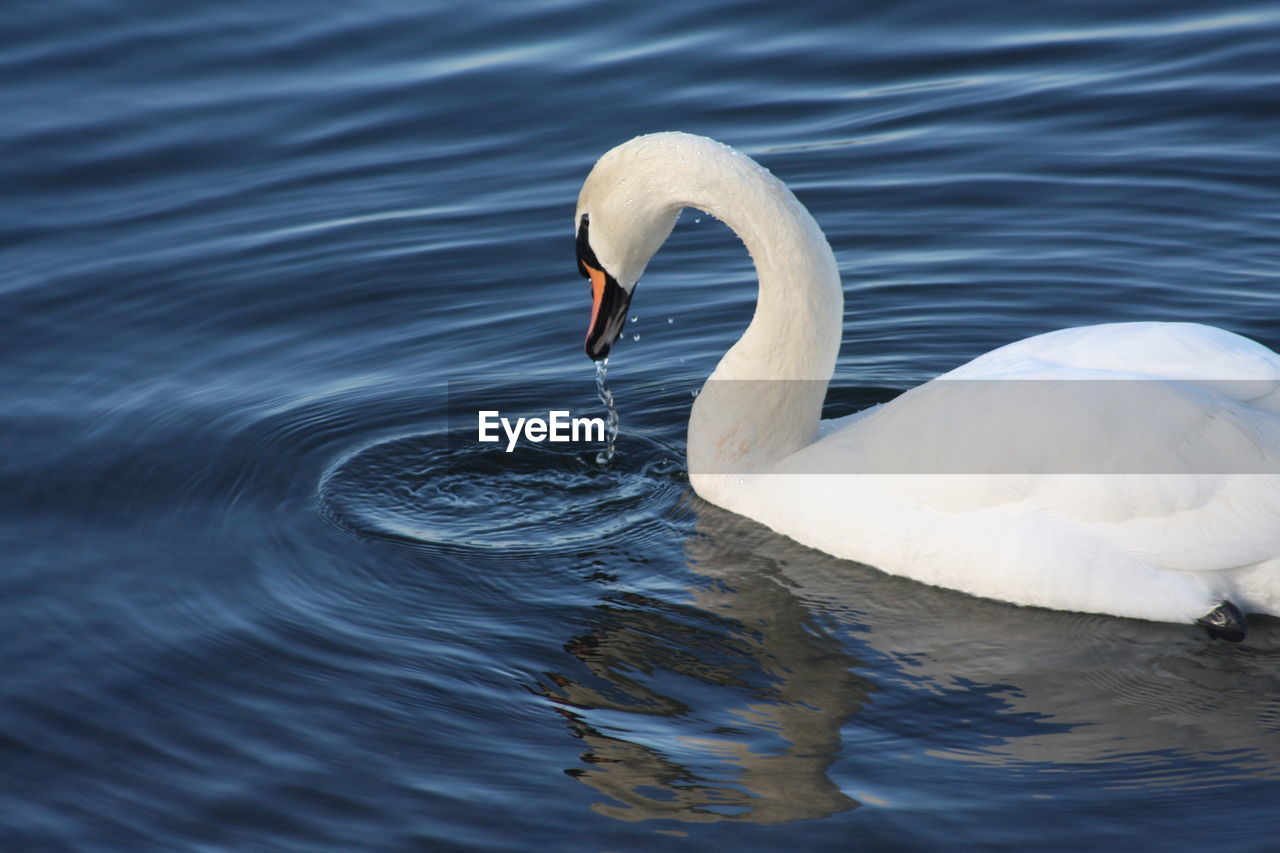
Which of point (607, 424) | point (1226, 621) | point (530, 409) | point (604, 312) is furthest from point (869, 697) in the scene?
point (530, 409)

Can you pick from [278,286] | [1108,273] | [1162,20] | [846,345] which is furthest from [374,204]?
[1162,20]

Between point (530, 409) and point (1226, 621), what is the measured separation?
358cm

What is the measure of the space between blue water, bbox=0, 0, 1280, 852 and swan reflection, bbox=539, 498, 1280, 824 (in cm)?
2

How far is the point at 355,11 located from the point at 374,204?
379 centimetres

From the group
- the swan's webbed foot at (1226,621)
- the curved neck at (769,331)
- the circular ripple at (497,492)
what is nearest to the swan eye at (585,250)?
the curved neck at (769,331)

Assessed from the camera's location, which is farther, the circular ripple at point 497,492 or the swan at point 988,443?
the circular ripple at point 497,492

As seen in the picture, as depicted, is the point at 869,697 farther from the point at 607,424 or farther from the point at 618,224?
the point at 607,424

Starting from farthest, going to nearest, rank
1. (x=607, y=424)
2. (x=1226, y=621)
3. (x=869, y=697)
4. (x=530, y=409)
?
(x=530, y=409) < (x=607, y=424) < (x=1226, y=621) < (x=869, y=697)

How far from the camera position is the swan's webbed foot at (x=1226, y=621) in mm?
6109

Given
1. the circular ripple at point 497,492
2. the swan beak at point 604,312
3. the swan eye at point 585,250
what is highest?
the swan eye at point 585,250

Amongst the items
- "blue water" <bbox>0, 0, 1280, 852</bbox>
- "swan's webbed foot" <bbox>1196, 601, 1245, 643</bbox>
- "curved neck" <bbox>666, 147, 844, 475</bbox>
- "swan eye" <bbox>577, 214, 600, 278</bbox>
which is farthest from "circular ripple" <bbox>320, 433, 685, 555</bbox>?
"swan's webbed foot" <bbox>1196, 601, 1245, 643</bbox>

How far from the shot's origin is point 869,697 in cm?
598

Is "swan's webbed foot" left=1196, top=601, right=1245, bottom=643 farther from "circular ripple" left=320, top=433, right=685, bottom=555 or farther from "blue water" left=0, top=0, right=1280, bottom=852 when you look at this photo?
"circular ripple" left=320, top=433, right=685, bottom=555

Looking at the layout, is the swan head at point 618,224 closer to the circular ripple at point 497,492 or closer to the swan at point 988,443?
A: the swan at point 988,443
